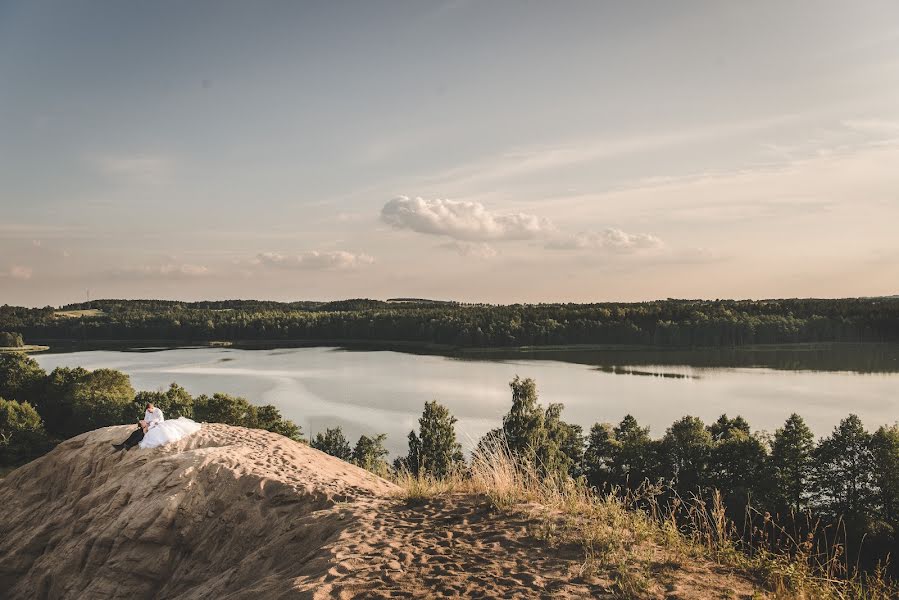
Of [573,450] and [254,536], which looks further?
[573,450]

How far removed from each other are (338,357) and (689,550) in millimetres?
94875

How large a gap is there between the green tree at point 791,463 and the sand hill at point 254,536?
2521 centimetres

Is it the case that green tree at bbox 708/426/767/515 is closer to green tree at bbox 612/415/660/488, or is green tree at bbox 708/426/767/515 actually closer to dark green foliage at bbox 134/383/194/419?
green tree at bbox 612/415/660/488

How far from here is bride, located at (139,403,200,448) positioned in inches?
528

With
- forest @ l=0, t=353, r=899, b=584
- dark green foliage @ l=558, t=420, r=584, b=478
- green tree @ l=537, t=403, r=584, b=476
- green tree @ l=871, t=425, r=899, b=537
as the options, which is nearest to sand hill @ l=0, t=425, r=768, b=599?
forest @ l=0, t=353, r=899, b=584

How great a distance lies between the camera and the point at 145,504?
10422 mm

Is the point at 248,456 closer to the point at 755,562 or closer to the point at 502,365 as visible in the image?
the point at 755,562

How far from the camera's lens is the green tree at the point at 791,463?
29.0 meters

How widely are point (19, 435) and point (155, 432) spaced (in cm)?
2892

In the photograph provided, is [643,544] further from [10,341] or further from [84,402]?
[10,341]

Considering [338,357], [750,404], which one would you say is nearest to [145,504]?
[750,404]

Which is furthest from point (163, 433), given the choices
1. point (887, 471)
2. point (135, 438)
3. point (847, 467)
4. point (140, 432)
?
point (847, 467)

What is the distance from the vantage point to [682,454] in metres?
32.1

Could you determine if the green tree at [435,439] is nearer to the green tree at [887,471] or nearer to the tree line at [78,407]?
the tree line at [78,407]
